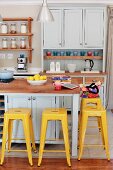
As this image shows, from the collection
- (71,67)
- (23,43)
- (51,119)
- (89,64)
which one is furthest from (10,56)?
(51,119)

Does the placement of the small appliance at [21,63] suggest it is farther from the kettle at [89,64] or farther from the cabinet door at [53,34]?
the kettle at [89,64]

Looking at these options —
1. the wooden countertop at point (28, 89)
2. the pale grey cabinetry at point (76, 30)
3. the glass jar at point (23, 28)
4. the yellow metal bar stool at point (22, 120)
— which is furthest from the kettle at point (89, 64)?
the yellow metal bar stool at point (22, 120)

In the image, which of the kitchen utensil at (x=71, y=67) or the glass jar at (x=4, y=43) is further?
the glass jar at (x=4, y=43)

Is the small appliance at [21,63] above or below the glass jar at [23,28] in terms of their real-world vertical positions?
below

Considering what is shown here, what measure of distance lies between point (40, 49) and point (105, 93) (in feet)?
5.84

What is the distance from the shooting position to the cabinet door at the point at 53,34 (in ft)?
19.7

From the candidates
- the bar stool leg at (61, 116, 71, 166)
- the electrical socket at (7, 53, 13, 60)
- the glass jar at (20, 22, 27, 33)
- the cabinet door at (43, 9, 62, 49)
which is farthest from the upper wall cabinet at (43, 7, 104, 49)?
the bar stool leg at (61, 116, 71, 166)

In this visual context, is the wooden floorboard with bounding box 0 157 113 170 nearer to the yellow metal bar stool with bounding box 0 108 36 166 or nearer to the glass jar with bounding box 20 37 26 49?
the yellow metal bar stool with bounding box 0 108 36 166

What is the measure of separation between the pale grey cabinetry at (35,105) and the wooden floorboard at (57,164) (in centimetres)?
41

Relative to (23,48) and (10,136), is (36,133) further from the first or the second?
(23,48)

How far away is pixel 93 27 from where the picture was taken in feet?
19.7

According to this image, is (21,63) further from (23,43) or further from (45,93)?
(45,93)

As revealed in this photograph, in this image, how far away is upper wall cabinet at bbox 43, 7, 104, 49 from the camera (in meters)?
5.95

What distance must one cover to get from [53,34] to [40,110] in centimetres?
255
